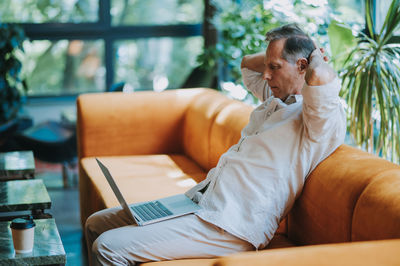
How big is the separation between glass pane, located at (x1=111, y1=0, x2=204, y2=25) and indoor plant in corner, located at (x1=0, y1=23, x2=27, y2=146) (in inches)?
47.9

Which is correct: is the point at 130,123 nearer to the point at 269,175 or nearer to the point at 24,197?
the point at 24,197

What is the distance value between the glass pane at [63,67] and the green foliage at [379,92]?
3.88m

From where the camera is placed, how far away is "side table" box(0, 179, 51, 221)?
2475 mm

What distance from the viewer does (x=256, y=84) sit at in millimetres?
2572

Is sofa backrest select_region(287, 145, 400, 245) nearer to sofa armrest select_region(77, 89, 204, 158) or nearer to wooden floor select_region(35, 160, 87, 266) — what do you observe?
wooden floor select_region(35, 160, 87, 266)

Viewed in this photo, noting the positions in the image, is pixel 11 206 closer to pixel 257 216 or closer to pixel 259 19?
pixel 257 216

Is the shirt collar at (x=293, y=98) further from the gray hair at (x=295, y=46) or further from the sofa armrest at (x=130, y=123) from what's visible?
the sofa armrest at (x=130, y=123)

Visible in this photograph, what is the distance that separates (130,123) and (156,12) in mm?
2711

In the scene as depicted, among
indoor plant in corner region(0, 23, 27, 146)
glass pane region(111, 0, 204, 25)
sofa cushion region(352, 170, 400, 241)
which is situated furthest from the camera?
glass pane region(111, 0, 204, 25)

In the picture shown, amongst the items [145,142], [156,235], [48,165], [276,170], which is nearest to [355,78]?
[276,170]

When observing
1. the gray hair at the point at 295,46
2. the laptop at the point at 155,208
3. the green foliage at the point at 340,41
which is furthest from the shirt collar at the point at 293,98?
the green foliage at the point at 340,41

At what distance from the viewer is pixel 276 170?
76.7 inches

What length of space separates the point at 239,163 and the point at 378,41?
3.73 ft

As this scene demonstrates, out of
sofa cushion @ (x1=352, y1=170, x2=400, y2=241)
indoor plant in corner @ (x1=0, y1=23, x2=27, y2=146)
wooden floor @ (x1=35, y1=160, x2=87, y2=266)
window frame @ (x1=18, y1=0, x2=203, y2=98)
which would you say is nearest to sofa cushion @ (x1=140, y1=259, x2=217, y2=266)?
sofa cushion @ (x1=352, y1=170, x2=400, y2=241)
